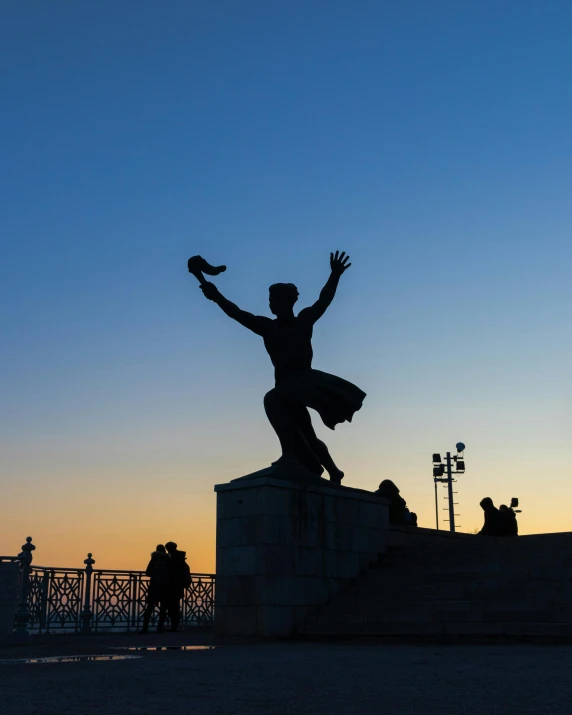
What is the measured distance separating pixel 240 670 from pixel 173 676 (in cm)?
65


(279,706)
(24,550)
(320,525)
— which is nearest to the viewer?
(279,706)

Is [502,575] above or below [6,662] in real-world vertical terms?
above

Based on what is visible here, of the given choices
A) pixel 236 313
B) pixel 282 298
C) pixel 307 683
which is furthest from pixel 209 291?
pixel 307 683

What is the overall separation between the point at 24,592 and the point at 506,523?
31.9ft

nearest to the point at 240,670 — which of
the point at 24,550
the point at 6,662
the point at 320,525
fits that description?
the point at 6,662

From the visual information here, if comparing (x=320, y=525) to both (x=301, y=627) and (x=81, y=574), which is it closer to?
(x=301, y=627)

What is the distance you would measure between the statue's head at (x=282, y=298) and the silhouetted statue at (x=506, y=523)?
6.97 m

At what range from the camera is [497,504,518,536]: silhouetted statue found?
17.4 m

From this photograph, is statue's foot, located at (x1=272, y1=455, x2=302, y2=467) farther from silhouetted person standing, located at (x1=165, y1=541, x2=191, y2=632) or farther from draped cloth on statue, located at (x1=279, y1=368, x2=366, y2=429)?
silhouetted person standing, located at (x1=165, y1=541, x2=191, y2=632)

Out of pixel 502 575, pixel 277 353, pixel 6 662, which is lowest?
pixel 6 662

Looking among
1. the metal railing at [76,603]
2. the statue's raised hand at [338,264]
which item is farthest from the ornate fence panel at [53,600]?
the statue's raised hand at [338,264]

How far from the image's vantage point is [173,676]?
21.7ft

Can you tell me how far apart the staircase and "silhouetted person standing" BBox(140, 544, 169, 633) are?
4.79m

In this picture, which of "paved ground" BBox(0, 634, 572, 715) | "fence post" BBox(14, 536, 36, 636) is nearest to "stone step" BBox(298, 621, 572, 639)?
"paved ground" BBox(0, 634, 572, 715)
